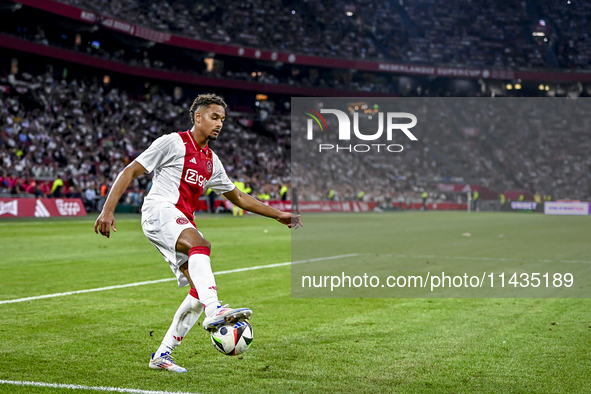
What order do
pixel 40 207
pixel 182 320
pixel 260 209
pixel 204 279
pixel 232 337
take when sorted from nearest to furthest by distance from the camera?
pixel 232 337, pixel 204 279, pixel 182 320, pixel 260 209, pixel 40 207

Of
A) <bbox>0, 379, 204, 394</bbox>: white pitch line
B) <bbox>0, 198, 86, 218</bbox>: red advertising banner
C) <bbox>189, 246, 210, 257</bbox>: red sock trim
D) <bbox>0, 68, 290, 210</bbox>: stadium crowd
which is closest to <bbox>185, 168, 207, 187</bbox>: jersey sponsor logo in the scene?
<bbox>189, 246, 210, 257</bbox>: red sock trim

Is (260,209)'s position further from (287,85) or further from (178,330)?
(287,85)

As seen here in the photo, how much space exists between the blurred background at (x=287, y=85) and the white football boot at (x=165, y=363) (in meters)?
25.4

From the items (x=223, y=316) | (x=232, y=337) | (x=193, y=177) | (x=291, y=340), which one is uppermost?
(x=193, y=177)

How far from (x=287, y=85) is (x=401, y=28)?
1733 centimetres

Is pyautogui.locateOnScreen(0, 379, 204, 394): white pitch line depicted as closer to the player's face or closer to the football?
the football

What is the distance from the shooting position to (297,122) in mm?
61969

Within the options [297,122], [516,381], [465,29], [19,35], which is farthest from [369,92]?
[516,381]

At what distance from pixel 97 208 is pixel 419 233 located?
18092mm

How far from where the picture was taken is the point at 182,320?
A: 5328 mm

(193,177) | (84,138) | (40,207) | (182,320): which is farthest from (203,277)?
(84,138)

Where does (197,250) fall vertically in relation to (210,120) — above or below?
below

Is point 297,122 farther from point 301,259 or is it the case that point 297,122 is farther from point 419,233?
point 301,259

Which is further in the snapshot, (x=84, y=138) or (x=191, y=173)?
(x=84, y=138)
